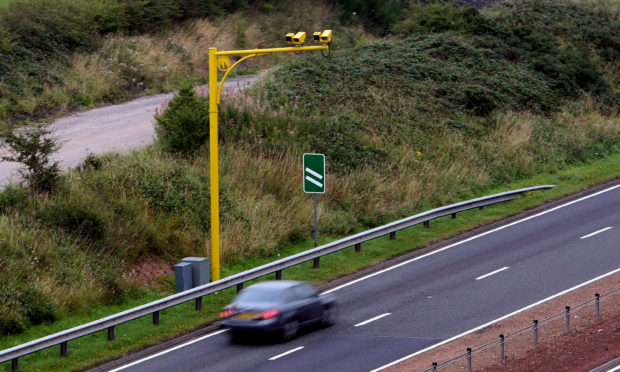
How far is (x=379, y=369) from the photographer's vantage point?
52.4ft

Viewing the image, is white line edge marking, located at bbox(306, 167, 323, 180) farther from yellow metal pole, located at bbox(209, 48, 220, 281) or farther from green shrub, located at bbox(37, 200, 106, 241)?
green shrub, located at bbox(37, 200, 106, 241)

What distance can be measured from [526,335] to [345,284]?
617cm

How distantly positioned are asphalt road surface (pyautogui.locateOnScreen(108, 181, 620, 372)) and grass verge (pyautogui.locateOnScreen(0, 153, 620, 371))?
0.74 metres

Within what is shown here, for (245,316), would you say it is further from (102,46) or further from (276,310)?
(102,46)

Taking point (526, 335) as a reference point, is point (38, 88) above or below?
above

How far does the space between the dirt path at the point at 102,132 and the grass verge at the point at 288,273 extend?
22.1ft

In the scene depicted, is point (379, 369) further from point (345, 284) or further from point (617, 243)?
point (617, 243)

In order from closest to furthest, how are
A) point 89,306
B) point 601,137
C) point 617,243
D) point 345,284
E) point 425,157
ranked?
point 89,306, point 345,284, point 617,243, point 425,157, point 601,137

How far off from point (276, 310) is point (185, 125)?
445 inches

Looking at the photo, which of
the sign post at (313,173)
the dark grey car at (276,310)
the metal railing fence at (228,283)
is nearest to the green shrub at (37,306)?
the metal railing fence at (228,283)

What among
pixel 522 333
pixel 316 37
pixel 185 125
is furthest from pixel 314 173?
pixel 522 333

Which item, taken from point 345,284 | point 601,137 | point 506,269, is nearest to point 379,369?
point 345,284

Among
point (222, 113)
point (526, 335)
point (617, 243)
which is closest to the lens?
point (526, 335)

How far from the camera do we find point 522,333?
1714 cm
